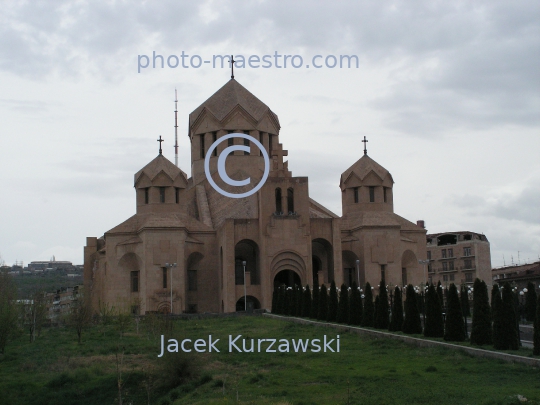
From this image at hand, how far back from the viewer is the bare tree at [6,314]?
31344mm

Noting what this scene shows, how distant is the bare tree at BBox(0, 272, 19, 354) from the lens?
103 feet

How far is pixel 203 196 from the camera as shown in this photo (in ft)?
165

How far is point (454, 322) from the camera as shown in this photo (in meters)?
23.6

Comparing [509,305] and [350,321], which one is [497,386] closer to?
[509,305]

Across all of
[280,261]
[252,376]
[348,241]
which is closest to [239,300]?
[280,261]

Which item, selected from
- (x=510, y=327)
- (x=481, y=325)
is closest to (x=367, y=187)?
(x=481, y=325)

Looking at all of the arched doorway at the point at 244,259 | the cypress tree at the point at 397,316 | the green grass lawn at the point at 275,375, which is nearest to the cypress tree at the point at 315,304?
the green grass lawn at the point at 275,375

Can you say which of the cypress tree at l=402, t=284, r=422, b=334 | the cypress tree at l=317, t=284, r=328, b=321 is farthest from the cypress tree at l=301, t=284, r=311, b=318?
the cypress tree at l=402, t=284, r=422, b=334

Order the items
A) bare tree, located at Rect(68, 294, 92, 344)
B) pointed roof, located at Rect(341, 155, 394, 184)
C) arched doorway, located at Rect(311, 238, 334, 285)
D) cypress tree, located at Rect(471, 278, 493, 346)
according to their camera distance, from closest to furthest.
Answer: cypress tree, located at Rect(471, 278, 493, 346) < bare tree, located at Rect(68, 294, 92, 344) < arched doorway, located at Rect(311, 238, 334, 285) < pointed roof, located at Rect(341, 155, 394, 184)

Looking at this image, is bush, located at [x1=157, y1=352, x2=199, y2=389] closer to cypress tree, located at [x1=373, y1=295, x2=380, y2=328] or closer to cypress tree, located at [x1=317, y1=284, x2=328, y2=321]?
cypress tree, located at [x1=373, y1=295, x2=380, y2=328]

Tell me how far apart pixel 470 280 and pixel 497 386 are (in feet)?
159

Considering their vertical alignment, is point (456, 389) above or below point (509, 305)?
below

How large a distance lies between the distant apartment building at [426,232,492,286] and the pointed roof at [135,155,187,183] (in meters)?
24.6

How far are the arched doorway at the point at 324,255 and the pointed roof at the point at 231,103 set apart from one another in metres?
9.48
